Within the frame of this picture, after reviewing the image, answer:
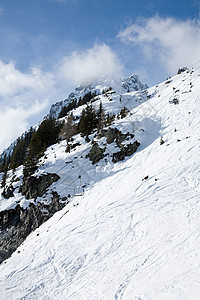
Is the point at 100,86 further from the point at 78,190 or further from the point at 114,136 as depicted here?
the point at 78,190

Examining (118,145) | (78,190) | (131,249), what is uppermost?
(118,145)

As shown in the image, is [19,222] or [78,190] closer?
[19,222]

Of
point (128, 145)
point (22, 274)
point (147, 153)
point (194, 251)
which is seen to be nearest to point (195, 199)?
point (194, 251)

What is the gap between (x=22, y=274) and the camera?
33.4 feet

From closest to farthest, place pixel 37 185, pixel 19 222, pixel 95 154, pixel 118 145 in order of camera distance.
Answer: pixel 19 222 < pixel 37 185 < pixel 118 145 < pixel 95 154

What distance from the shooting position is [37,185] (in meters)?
25.9

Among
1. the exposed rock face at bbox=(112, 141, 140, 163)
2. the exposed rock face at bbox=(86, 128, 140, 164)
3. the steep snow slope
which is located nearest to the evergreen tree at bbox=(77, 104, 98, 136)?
the exposed rock face at bbox=(86, 128, 140, 164)

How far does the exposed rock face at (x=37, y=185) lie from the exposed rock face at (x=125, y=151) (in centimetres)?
934

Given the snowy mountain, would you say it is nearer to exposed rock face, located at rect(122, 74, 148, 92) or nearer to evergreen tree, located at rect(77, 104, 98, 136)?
exposed rock face, located at rect(122, 74, 148, 92)

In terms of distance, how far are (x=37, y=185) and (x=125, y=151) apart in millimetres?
14172

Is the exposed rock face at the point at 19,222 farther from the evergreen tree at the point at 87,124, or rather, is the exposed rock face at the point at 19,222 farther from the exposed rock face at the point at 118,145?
the evergreen tree at the point at 87,124

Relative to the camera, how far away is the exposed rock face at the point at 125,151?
27.2m

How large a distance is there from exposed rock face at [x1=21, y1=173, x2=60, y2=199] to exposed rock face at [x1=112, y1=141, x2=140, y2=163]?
9344 mm

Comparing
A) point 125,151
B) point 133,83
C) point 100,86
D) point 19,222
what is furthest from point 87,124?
point 100,86
